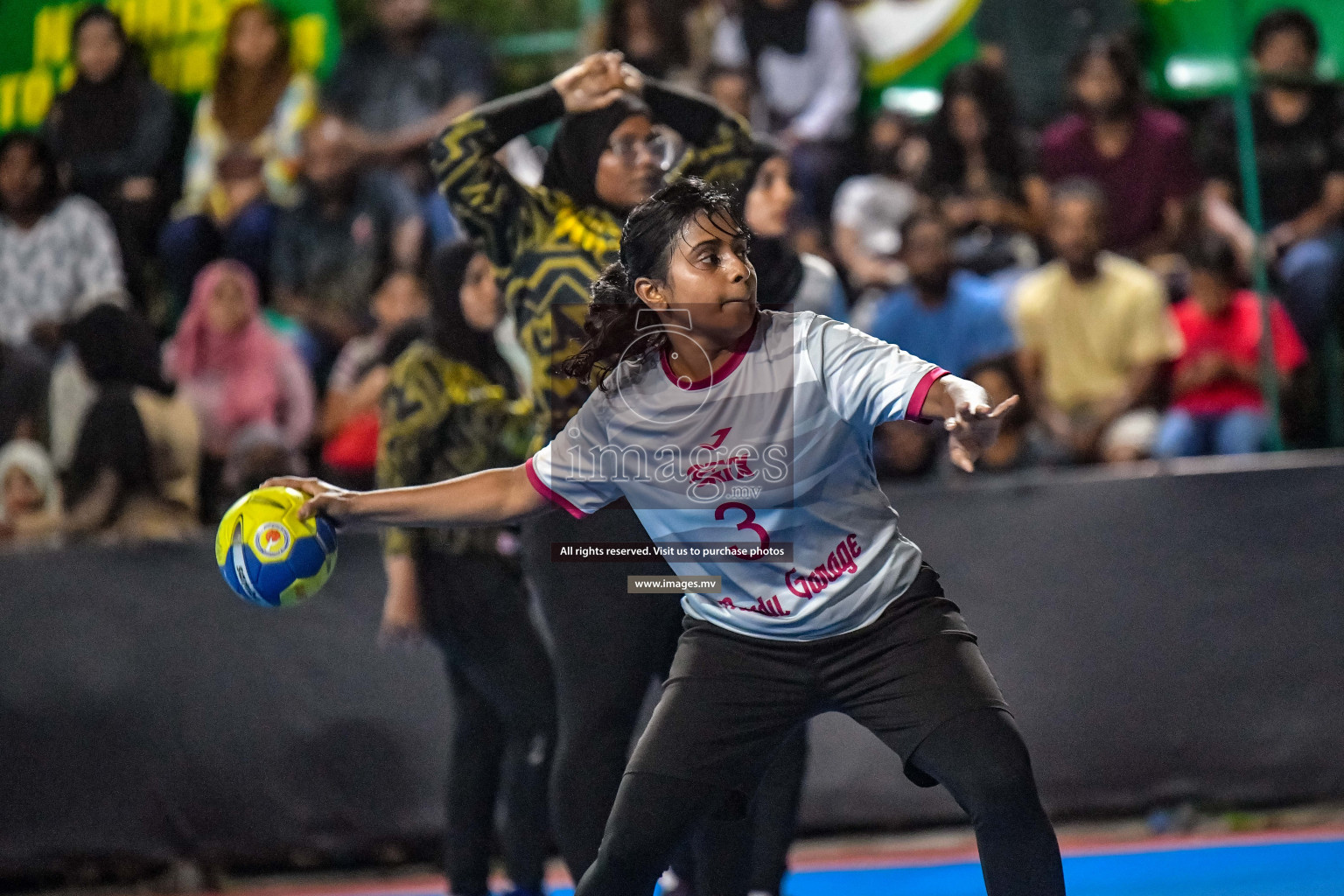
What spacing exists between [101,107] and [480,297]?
4.41 m

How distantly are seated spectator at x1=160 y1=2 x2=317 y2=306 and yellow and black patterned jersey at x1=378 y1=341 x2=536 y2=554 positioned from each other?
365cm

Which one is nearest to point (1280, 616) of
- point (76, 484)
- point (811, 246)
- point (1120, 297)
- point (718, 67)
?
point (1120, 297)

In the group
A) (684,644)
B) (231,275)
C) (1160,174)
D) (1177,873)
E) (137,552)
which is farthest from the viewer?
(231,275)

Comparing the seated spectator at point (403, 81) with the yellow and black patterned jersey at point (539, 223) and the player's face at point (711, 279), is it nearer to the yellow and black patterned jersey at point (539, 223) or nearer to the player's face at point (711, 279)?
the yellow and black patterned jersey at point (539, 223)

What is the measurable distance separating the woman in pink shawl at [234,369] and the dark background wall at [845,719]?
1198 mm

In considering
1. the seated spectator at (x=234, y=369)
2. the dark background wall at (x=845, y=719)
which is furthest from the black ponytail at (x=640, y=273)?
the seated spectator at (x=234, y=369)

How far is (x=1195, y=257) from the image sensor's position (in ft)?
20.1

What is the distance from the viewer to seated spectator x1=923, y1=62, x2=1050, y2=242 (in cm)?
701

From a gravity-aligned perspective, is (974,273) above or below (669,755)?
above

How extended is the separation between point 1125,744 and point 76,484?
13.7ft

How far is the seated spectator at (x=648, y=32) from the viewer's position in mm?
7410

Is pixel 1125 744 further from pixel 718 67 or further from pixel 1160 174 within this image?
pixel 718 67

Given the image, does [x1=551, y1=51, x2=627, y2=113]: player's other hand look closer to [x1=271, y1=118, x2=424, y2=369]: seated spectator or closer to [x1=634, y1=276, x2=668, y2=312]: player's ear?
[x1=634, y1=276, x2=668, y2=312]: player's ear

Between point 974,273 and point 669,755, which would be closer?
point 669,755
